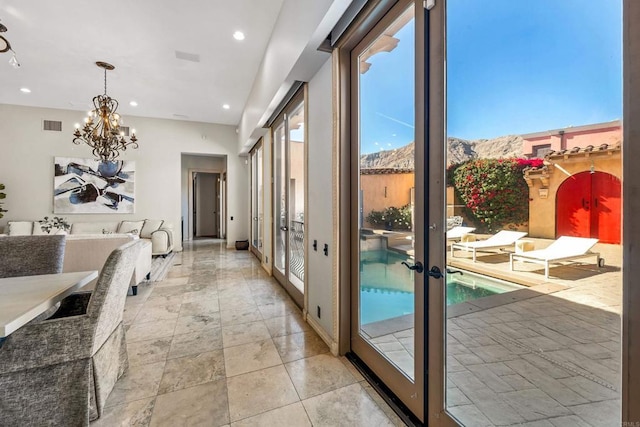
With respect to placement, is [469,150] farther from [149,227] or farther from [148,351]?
[149,227]

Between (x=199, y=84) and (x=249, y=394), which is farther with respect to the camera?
(x=199, y=84)

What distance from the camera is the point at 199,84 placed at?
544 cm

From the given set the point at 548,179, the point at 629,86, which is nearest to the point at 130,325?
the point at 548,179

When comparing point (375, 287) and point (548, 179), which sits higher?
point (548, 179)

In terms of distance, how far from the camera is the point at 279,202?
4672 mm

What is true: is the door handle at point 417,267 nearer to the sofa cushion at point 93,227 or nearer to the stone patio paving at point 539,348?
the stone patio paving at point 539,348

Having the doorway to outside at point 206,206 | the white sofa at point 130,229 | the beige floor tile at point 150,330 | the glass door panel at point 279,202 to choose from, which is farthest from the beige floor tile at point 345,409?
the doorway to outside at point 206,206

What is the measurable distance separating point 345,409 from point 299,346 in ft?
2.91

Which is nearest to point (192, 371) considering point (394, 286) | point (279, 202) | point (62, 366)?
point (62, 366)

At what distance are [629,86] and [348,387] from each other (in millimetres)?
2115

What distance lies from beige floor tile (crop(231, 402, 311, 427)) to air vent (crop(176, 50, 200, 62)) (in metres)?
4.80

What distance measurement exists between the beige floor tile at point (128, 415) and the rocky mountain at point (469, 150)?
2.28 meters

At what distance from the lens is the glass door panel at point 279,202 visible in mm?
4383

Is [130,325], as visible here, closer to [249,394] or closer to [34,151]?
[249,394]
